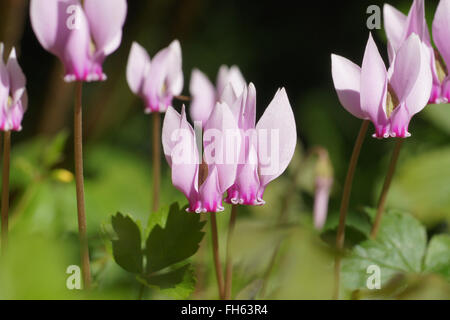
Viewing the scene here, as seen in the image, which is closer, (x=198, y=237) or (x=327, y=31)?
(x=198, y=237)

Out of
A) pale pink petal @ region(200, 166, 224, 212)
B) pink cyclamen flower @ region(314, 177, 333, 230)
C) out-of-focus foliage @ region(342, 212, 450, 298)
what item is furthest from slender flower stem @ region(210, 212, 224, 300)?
pink cyclamen flower @ region(314, 177, 333, 230)

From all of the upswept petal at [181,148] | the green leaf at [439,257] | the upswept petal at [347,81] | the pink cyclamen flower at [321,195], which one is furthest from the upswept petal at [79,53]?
the pink cyclamen flower at [321,195]

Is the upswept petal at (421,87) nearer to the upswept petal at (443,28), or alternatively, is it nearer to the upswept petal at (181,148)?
the upswept petal at (443,28)

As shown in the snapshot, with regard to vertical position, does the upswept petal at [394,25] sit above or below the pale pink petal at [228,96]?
above

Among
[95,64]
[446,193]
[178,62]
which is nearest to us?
[95,64]

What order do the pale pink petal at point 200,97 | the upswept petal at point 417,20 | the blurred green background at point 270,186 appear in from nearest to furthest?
1. the blurred green background at point 270,186
2. the upswept petal at point 417,20
3. the pale pink petal at point 200,97

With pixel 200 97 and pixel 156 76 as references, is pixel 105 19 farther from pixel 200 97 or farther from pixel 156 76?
pixel 200 97
